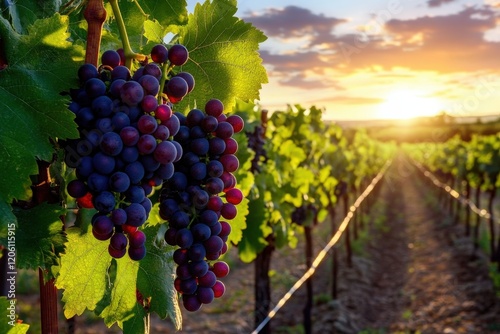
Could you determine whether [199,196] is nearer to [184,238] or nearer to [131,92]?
[184,238]

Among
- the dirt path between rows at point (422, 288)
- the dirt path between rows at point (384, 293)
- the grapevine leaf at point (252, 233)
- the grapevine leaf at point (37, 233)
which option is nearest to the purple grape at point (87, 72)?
the grapevine leaf at point (37, 233)

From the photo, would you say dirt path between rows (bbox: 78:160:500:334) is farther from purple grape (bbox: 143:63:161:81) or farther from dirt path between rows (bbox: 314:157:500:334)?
purple grape (bbox: 143:63:161:81)

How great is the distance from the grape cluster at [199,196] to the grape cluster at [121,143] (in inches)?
4.5

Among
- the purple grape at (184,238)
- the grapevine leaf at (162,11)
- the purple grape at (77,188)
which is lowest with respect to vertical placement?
the purple grape at (184,238)

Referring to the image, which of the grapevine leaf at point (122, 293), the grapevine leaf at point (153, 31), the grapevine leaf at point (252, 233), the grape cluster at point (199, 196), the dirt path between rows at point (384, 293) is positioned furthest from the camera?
the dirt path between rows at point (384, 293)

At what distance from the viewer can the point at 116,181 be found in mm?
1199

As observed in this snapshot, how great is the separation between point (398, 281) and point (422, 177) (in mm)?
26004

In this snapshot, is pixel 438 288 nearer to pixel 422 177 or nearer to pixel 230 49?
pixel 230 49

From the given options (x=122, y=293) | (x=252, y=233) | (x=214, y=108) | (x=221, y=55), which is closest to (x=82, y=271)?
(x=122, y=293)

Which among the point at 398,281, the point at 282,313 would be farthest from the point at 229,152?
the point at 398,281

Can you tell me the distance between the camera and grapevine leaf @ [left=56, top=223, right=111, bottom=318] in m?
1.53

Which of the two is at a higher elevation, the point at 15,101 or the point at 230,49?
the point at 230,49

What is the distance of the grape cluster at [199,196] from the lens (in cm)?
140

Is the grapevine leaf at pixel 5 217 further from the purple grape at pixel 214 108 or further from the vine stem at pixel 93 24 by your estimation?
the purple grape at pixel 214 108
